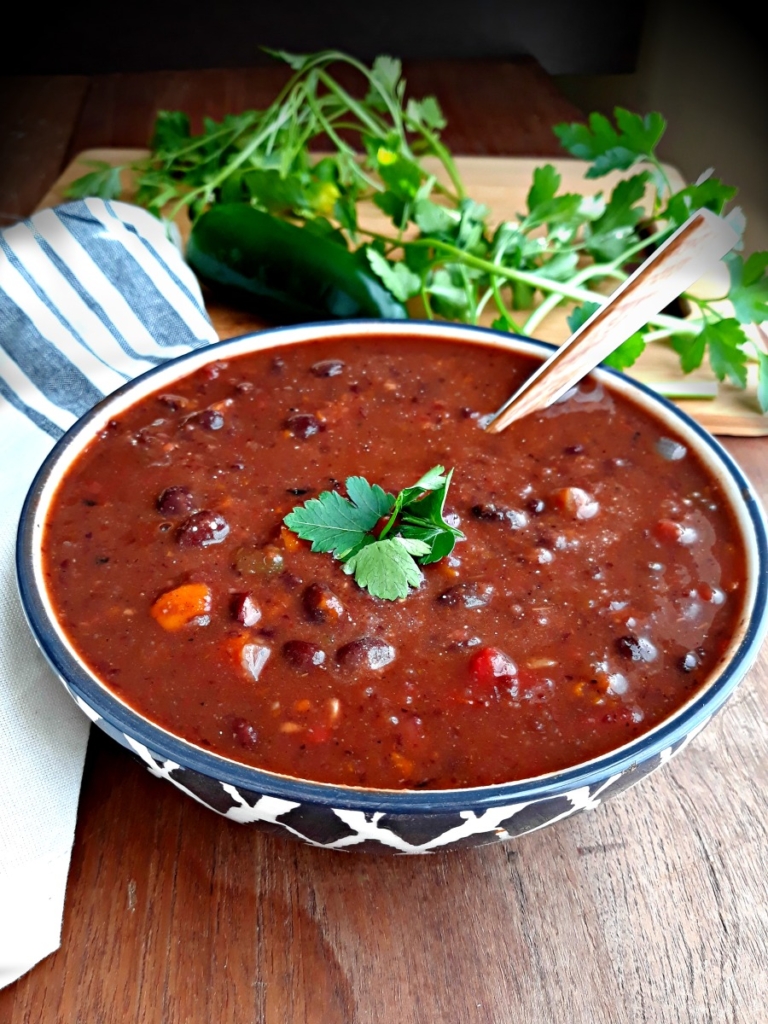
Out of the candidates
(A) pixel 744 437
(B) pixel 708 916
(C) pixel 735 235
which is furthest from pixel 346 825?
(A) pixel 744 437

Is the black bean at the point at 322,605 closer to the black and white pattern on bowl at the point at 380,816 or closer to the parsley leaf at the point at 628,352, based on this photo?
the black and white pattern on bowl at the point at 380,816

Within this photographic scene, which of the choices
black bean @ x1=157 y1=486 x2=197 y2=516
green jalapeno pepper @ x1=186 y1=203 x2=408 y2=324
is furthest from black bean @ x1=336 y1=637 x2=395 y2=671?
green jalapeno pepper @ x1=186 y1=203 x2=408 y2=324

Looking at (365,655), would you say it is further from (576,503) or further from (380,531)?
(576,503)

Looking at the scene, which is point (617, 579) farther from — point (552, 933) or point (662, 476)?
point (552, 933)

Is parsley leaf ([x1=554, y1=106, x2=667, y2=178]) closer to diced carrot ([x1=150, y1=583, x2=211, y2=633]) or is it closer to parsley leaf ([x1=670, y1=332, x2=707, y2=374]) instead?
parsley leaf ([x1=670, y1=332, x2=707, y2=374])

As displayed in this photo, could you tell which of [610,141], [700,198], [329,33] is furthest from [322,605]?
[329,33]

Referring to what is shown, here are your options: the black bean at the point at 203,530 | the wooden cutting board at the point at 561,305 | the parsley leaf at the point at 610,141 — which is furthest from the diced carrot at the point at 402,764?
the parsley leaf at the point at 610,141
